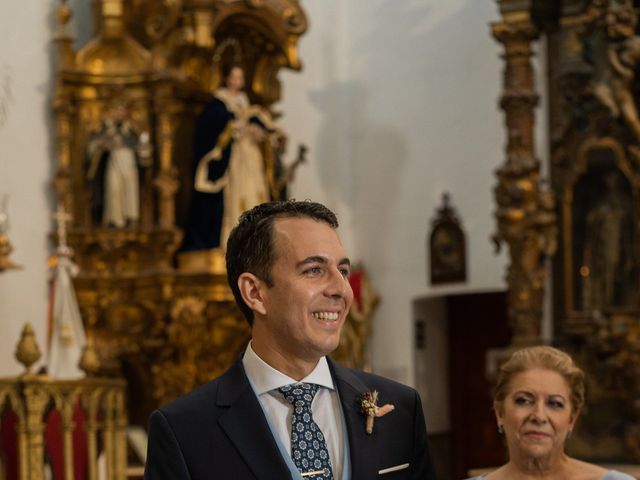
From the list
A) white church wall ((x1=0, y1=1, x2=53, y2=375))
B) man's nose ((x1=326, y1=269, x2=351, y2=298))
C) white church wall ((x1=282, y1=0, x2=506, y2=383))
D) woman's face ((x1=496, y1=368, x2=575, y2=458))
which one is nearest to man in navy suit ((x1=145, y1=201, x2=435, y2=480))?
man's nose ((x1=326, y1=269, x2=351, y2=298))

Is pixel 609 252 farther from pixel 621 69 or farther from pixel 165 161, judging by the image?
pixel 165 161

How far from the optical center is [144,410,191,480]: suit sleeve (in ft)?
11.4

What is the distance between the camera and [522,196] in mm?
11086

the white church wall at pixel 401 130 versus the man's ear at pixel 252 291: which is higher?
the white church wall at pixel 401 130

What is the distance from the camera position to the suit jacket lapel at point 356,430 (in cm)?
351

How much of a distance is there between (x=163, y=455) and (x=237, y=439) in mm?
182

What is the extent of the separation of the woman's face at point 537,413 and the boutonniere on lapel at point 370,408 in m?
0.88

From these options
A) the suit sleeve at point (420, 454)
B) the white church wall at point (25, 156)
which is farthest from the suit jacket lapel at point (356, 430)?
the white church wall at point (25, 156)

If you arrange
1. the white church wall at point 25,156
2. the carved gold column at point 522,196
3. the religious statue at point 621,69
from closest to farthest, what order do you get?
the religious statue at point 621,69, the carved gold column at point 522,196, the white church wall at point 25,156

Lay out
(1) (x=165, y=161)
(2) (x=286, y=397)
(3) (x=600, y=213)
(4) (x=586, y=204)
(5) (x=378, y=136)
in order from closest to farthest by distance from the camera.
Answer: (2) (x=286, y=397) → (3) (x=600, y=213) → (4) (x=586, y=204) → (1) (x=165, y=161) → (5) (x=378, y=136)

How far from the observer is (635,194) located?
435 inches

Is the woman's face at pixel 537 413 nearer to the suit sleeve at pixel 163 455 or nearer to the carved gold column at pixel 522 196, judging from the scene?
the suit sleeve at pixel 163 455

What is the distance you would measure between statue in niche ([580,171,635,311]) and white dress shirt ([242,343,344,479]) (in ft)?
25.3

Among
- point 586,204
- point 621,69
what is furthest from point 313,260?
point 586,204
